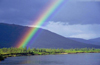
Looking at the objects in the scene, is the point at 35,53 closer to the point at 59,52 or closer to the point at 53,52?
the point at 53,52

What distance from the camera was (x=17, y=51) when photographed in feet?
454

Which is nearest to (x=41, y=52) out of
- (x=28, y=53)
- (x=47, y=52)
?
(x=47, y=52)

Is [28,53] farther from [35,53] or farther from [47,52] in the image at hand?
[47,52]

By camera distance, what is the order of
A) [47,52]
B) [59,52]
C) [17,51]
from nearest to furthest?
[17,51] < [47,52] < [59,52]

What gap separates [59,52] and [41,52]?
25324 mm

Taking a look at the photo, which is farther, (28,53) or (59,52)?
(59,52)

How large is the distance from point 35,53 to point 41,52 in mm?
8058

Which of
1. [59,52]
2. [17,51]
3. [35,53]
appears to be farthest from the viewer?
[59,52]

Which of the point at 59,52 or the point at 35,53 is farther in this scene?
the point at 59,52

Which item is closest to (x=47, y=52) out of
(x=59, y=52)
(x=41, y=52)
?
(x=41, y=52)

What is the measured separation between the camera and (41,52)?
15675 cm

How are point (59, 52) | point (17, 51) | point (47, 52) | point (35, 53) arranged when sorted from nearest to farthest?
point (17, 51) → point (35, 53) → point (47, 52) → point (59, 52)

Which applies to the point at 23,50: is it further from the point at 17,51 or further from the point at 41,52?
the point at 41,52

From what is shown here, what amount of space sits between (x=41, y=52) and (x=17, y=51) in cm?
2486
